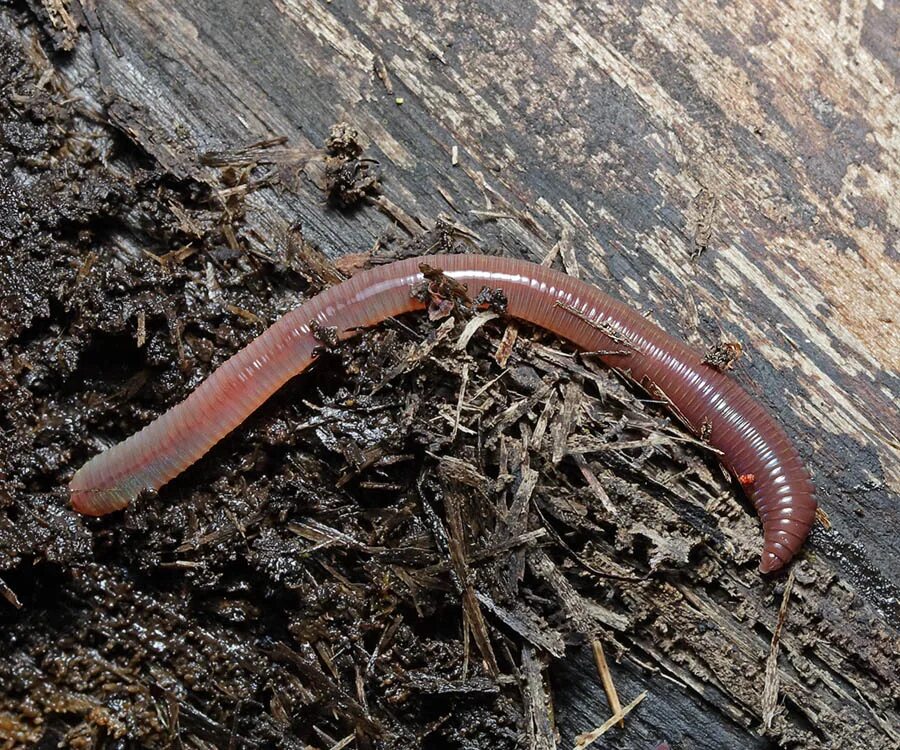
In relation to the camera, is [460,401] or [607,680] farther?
[607,680]

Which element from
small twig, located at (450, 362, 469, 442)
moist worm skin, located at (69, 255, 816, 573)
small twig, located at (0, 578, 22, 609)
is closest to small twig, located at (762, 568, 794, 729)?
moist worm skin, located at (69, 255, 816, 573)

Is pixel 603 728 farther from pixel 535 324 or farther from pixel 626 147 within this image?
pixel 626 147

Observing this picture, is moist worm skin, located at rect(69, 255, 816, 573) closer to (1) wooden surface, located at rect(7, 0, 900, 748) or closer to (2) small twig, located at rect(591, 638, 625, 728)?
(1) wooden surface, located at rect(7, 0, 900, 748)

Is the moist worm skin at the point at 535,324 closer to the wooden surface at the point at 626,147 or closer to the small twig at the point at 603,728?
the wooden surface at the point at 626,147

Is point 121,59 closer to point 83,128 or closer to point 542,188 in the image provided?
point 83,128

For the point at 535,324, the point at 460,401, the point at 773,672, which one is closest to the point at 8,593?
the point at 460,401

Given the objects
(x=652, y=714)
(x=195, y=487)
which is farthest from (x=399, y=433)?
(x=652, y=714)
